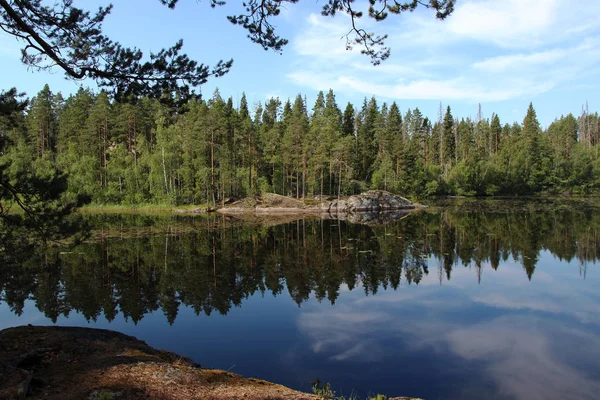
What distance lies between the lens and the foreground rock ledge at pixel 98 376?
20.9ft

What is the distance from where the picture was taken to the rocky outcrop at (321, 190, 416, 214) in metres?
58.5

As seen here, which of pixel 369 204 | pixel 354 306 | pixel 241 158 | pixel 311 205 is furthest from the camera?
pixel 241 158

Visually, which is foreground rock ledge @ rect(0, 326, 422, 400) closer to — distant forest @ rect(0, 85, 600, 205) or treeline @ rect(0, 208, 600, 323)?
treeline @ rect(0, 208, 600, 323)

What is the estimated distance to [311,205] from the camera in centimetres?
5894

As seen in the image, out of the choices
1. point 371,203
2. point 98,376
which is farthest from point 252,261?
point 371,203

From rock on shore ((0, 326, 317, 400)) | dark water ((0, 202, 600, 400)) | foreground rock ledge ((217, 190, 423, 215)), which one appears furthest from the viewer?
foreground rock ledge ((217, 190, 423, 215))

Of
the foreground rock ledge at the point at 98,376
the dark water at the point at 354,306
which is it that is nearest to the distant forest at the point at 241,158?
the dark water at the point at 354,306

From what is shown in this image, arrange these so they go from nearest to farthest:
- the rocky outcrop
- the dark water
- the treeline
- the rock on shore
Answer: the rock on shore < the dark water < the treeline < the rocky outcrop

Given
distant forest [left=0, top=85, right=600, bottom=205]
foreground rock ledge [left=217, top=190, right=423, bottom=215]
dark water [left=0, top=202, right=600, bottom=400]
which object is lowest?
dark water [left=0, top=202, right=600, bottom=400]

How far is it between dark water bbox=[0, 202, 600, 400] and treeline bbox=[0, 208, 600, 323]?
122 millimetres

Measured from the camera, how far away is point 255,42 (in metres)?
8.63

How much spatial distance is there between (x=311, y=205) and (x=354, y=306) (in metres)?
43.8

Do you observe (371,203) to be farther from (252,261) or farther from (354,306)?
(354,306)

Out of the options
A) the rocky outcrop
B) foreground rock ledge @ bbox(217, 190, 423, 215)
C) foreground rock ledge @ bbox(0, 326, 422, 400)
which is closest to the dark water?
foreground rock ledge @ bbox(0, 326, 422, 400)
